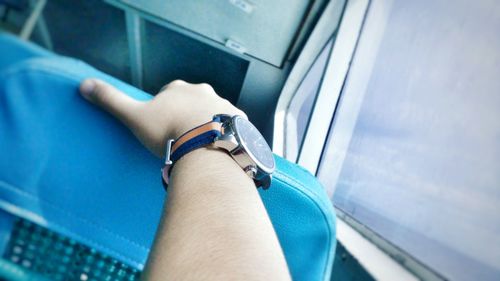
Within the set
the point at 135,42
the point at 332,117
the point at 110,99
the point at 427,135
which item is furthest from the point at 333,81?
the point at 135,42

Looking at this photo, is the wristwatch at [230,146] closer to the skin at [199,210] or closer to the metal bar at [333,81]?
the skin at [199,210]

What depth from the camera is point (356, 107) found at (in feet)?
3.98

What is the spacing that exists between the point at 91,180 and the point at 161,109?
0.49 ft

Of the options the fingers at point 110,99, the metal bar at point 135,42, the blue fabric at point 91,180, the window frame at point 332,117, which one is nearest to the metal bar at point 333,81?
the window frame at point 332,117

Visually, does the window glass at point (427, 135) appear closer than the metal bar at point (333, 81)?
Yes

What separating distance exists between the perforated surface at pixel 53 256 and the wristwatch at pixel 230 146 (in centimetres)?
21

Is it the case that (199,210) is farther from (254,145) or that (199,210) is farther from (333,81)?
(333,81)

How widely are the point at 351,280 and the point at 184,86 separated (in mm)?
603

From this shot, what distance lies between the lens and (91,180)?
46 cm

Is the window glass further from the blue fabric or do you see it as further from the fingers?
the fingers

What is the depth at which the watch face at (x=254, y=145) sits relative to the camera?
1.43 ft

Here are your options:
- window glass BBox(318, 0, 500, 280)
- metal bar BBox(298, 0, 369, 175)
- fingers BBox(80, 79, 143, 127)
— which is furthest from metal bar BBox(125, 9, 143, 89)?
fingers BBox(80, 79, 143, 127)

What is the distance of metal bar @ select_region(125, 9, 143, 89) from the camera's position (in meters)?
1.70

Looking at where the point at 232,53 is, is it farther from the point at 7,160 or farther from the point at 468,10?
the point at 7,160
